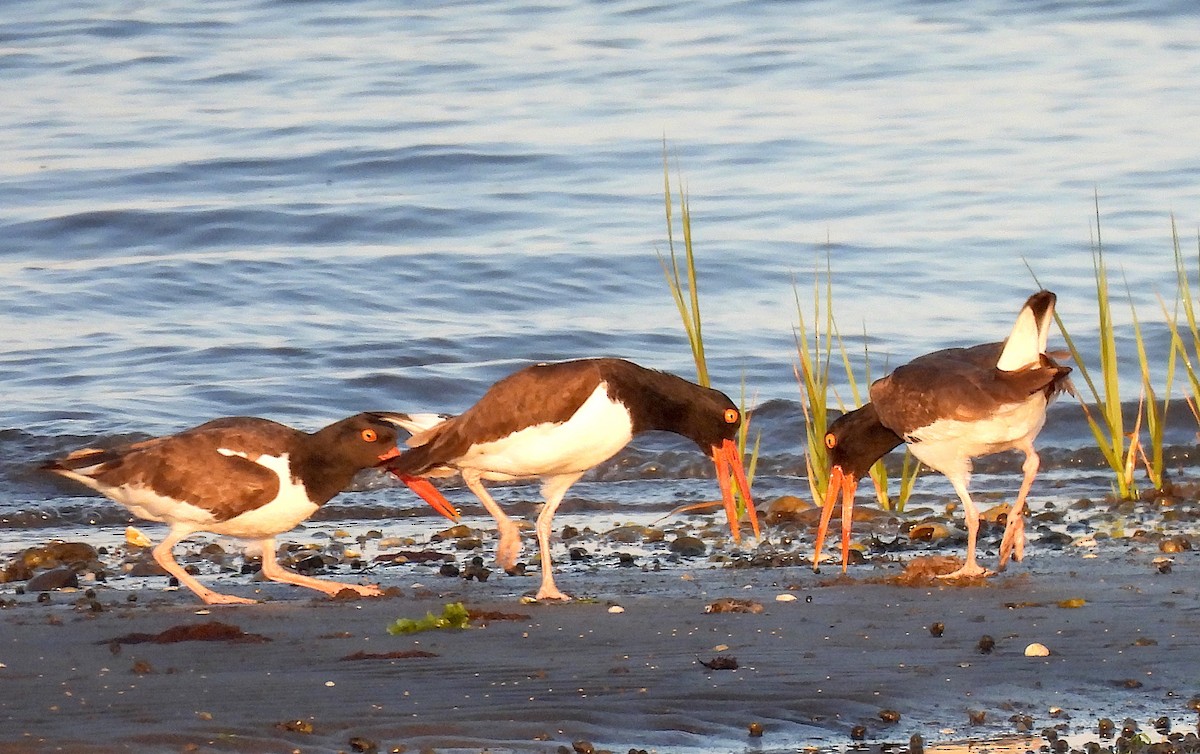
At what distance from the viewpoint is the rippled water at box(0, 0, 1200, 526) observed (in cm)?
1195

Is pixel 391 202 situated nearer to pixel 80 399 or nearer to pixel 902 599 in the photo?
pixel 80 399

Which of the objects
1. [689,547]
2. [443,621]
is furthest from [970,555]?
[443,621]

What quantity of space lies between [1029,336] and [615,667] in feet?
8.53

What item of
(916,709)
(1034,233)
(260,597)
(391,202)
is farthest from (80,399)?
(1034,233)

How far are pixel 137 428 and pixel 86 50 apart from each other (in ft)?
41.2

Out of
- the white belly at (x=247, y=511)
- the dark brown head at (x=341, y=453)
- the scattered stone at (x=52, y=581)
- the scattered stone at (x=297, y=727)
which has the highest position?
the dark brown head at (x=341, y=453)

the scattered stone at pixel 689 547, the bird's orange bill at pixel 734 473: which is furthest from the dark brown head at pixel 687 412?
→ the scattered stone at pixel 689 547

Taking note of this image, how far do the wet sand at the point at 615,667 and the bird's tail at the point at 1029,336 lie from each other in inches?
34.5

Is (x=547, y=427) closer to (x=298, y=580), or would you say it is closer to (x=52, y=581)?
(x=298, y=580)

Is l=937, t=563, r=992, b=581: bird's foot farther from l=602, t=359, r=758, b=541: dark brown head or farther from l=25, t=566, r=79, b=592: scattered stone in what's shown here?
l=25, t=566, r=79, b=592: scattered stone

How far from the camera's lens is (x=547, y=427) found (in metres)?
6.87

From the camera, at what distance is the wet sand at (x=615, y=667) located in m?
4.64

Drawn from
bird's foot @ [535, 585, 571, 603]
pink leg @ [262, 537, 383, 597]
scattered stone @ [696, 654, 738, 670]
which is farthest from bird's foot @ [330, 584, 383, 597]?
scattered stone @ [696, 654, 738, 670]

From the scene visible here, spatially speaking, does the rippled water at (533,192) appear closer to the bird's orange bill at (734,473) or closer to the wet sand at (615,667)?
the bird's orange bill at (734,473)
